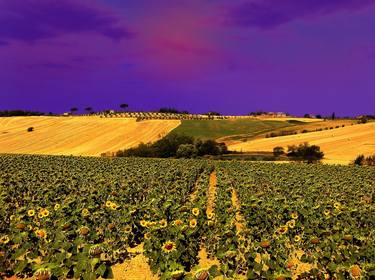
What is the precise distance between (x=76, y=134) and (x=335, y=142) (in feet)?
199

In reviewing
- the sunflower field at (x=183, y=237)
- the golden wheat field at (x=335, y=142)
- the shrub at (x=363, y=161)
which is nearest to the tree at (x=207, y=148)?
the golden wheat field at (x=335, y=142)

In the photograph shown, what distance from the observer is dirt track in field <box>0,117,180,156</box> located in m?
96.6

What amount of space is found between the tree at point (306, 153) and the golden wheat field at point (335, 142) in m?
1.56

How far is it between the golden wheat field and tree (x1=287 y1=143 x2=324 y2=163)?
61.6 inches

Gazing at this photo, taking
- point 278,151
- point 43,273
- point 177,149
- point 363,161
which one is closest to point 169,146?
point 177,149

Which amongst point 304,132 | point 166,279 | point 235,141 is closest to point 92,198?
point 166,279

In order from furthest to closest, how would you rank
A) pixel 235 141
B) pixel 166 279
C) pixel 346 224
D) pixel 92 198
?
pixel 235 141
pixel 92 198
pixel 346 224
pixel 166 279

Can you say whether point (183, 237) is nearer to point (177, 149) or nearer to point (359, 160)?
point (359, 160)

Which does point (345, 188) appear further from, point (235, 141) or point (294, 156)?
point (235, 141)

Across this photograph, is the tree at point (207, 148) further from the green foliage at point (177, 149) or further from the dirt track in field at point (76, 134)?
the dirt track in field at point (76, 134)

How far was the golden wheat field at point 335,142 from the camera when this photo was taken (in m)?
81.1

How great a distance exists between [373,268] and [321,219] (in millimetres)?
8385

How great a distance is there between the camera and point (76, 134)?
111438 millimetres

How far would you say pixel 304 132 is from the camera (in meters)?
107
